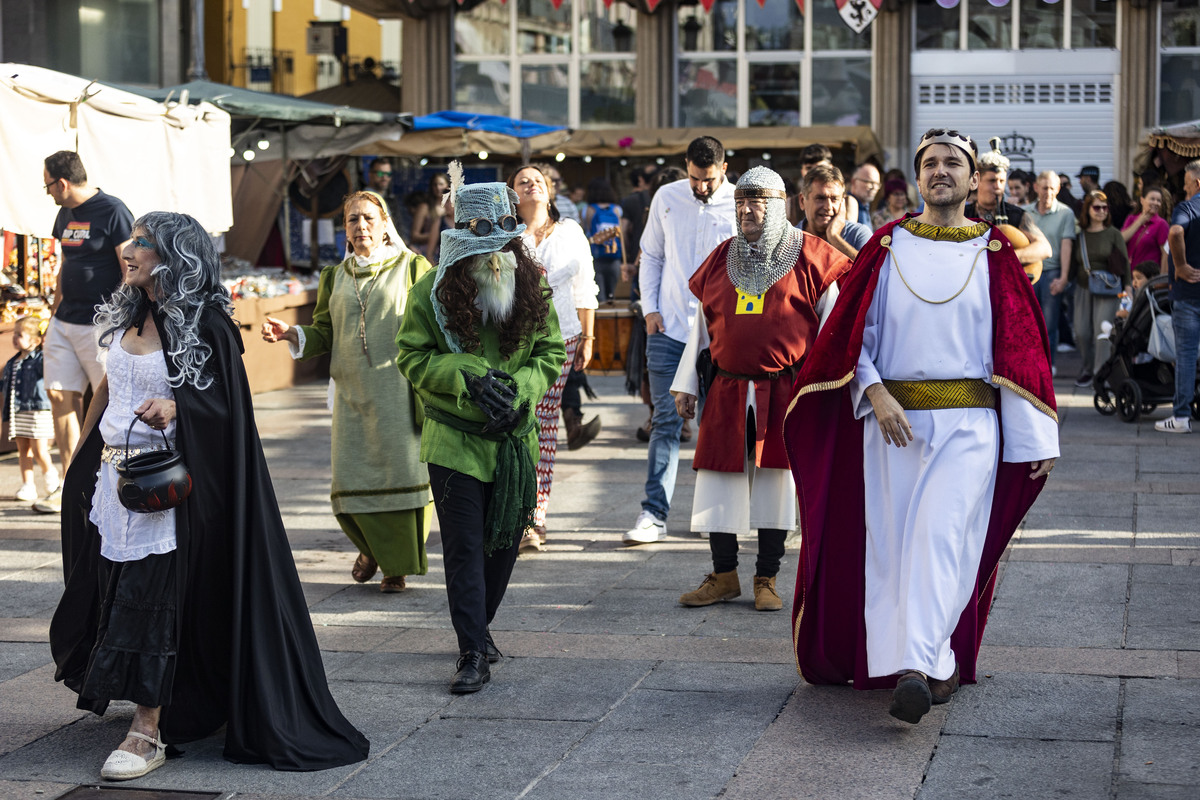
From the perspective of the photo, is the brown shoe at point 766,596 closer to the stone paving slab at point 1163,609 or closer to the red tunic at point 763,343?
the red tunic at point 763,343

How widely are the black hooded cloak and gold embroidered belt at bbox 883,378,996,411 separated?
206cm

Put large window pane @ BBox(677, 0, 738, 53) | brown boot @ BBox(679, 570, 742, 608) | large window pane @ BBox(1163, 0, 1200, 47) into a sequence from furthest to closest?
1. large window pane @ BBox(677, 0, 738, 53)
2. large window pane @ BBox(1163, 0, 1200, 47)
3. brown boot @ BBox(679, 570, 742, 608)

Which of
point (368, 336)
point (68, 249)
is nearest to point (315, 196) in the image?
point (68, 249)

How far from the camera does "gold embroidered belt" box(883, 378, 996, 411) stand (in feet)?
15.9

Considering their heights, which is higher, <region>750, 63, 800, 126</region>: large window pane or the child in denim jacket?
<region>750, 63, 800, 126</region>: large window pane

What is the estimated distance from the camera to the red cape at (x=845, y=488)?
485 cm

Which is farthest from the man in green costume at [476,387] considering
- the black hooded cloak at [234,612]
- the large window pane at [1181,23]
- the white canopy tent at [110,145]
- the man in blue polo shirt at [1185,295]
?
the large window pane at [1181,23]

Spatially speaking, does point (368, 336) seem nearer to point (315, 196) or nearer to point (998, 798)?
point (998, 798)

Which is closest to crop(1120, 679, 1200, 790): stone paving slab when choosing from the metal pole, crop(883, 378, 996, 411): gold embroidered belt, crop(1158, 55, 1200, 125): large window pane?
crop(883, 378, 996, 411): gold embroidered belt

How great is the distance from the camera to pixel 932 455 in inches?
189

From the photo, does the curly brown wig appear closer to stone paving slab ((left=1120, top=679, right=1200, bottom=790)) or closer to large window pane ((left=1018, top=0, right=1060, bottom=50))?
stone paving slab ((left=1120, top=679, right=1200, bottom=790))

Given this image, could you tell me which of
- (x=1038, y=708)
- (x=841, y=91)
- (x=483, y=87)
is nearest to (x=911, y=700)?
(x=1038, y=708)

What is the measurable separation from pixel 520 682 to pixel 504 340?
1.22 metres

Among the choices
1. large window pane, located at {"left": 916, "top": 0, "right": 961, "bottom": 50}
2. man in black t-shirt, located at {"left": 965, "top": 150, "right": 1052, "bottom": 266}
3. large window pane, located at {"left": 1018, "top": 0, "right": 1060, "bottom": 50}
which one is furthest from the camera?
large window pane, located at {"left": 916, "top": 0, "right": 961, "bottom": 50}
